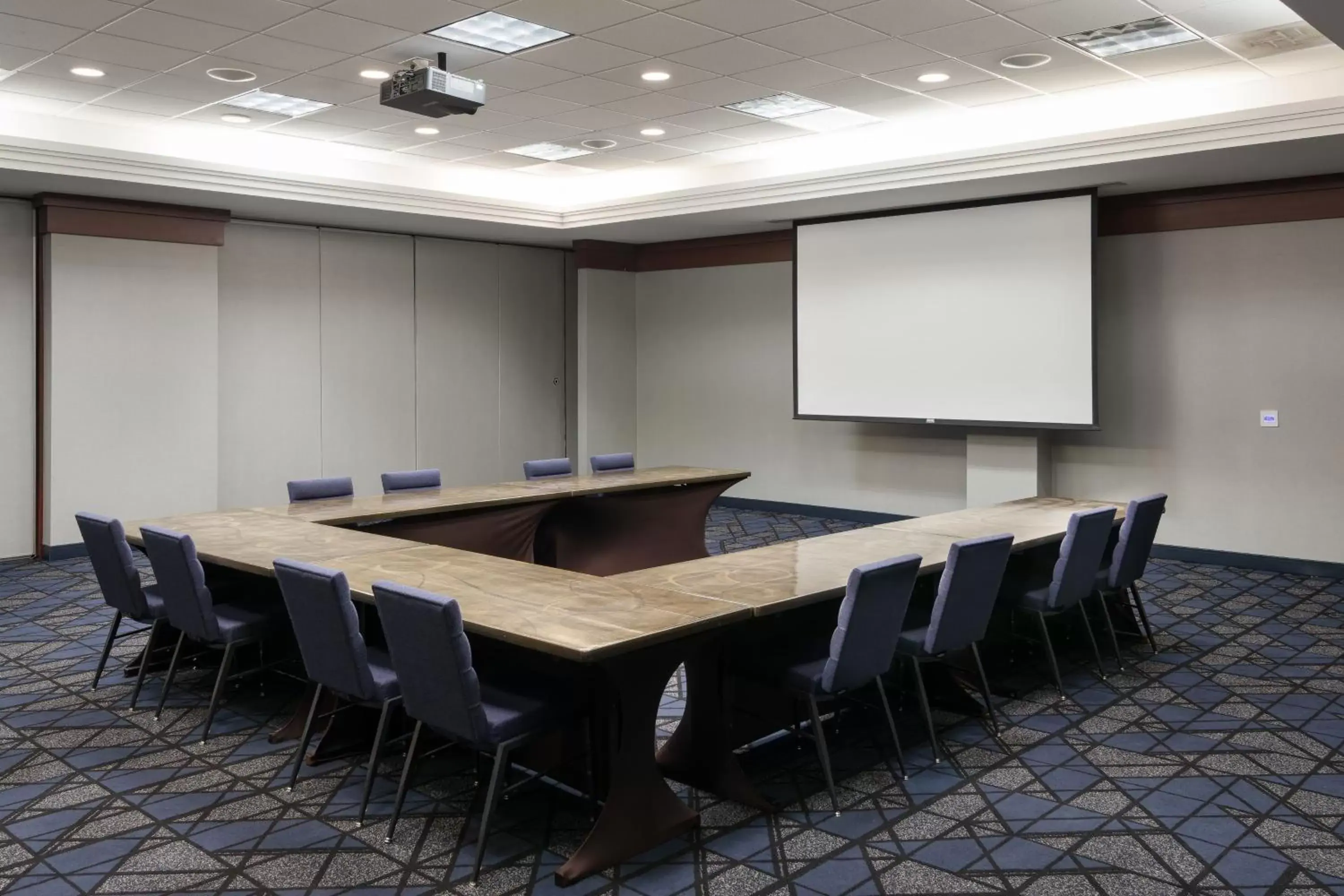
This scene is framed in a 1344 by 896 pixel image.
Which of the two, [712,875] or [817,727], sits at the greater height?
[817,727]

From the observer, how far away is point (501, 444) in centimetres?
1245

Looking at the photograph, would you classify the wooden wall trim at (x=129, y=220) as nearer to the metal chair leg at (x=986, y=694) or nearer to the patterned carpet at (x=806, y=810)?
the patterned carpet at (x=806, y=810)

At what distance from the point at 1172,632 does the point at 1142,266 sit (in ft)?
12.1

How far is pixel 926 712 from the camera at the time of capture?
4410 millimetres

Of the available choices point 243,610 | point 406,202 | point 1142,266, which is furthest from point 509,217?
point 243,610

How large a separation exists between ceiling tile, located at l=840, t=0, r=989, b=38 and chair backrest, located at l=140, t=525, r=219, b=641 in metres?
4.25

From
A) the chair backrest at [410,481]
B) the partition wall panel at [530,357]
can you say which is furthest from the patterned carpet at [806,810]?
the partition wall panel at [530,357]

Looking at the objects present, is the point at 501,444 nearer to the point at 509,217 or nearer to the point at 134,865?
the point at 509,217

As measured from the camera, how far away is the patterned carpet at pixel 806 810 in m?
3.38

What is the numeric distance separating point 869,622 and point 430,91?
12.5 feet

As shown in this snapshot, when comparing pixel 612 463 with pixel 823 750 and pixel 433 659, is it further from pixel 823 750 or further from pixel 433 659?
pixel 433 659

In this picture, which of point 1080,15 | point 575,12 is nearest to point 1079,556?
point 1080,15

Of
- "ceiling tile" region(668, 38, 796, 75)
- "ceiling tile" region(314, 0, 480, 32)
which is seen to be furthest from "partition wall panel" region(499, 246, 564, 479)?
"ceiling tile" region(314, 0, 480, 32)

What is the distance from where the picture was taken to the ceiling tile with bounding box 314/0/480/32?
5.61m
